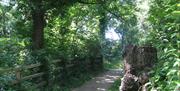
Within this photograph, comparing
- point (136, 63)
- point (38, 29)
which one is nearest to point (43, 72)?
point (38, 29)

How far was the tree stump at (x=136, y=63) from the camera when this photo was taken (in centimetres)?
667

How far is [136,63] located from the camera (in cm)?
680

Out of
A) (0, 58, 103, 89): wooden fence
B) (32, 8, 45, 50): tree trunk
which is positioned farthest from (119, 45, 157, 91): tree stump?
(32, 8, 45, 50): tree trunk

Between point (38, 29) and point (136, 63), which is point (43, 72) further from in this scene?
point (136, 63)

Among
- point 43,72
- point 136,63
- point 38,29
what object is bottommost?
point 43,72

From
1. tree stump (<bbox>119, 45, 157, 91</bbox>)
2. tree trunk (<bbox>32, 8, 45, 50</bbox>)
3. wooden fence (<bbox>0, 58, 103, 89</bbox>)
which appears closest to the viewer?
tree stump (<bbox>119, 45, 157, 91</bbox>)

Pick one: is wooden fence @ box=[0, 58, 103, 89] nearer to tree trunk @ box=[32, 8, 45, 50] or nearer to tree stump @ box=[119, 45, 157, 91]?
tree trunk @ box=[32, 8, 45, 50]

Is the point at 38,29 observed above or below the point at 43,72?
above

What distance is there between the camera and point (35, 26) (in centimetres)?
1576

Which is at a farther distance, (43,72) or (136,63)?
(43,72)

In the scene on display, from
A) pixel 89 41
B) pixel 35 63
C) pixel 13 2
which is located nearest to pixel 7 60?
pixel 35 63

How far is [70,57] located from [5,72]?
8.10 m

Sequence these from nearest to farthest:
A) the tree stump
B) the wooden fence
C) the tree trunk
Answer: the tree stump < the wooden fence < the tree trunk

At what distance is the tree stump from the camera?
263 inches
